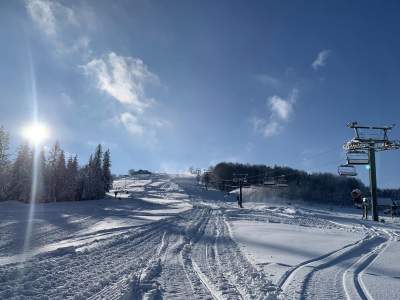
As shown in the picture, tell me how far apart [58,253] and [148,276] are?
420 cm

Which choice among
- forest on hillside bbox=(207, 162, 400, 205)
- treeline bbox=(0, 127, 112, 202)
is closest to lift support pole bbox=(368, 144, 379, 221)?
treeline bbox=(0, 127, 112, 202)

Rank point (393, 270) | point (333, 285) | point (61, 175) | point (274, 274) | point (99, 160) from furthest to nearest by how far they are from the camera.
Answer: point (99, 160), point (61, 175), point (393, 270), point (274, 274), point (333, 285)

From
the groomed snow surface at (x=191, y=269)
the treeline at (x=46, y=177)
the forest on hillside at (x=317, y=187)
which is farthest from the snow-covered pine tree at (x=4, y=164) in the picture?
the forest on hillside at (x=317, y=187)

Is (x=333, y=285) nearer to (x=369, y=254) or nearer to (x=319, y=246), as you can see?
(x=369, y=254)

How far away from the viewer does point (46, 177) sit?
230ft

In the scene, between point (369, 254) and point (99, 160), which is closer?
point (369, 254)

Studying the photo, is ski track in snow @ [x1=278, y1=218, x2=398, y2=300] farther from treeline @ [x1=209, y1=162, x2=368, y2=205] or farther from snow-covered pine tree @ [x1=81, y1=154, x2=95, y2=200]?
treeline @ [x1=209, y1=162, x2=368, y2=205]

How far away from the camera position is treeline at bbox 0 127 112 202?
192 ft

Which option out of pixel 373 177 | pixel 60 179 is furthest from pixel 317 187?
pixel 373 177

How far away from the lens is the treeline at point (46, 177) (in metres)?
58.5

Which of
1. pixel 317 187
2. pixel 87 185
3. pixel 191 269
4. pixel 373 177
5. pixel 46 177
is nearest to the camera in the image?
pixel 191 269

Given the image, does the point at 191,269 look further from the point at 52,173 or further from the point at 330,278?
the point at 52,173

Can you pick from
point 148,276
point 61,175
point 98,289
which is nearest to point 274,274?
point 148,276

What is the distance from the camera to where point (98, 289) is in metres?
7.15
